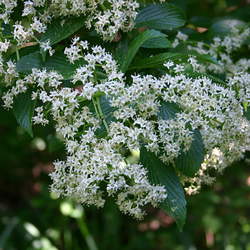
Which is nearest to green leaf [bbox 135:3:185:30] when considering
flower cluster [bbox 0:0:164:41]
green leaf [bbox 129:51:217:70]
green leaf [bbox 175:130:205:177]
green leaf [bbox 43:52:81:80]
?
flower cluster [bbox 0:0:164:41]

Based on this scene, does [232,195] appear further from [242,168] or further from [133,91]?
[133,91]

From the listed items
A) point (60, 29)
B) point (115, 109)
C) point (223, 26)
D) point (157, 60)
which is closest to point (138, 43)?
point (157, 60)

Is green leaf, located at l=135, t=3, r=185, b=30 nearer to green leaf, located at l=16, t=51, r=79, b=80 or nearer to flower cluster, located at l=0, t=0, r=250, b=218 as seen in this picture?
flower cluster, located at l=0, t=0, r=250, b=218

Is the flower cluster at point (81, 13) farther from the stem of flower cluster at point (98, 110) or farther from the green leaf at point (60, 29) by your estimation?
the stem of flower cluster at point (98, 110)

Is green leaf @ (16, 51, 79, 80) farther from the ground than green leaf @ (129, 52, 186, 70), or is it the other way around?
green leaf @ (16, 51, 79, 80)

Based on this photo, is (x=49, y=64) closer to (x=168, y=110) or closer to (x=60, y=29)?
(x=60, y=29)

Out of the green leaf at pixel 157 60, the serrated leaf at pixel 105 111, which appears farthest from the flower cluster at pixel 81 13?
the serrated leaf at pixel 105 111
